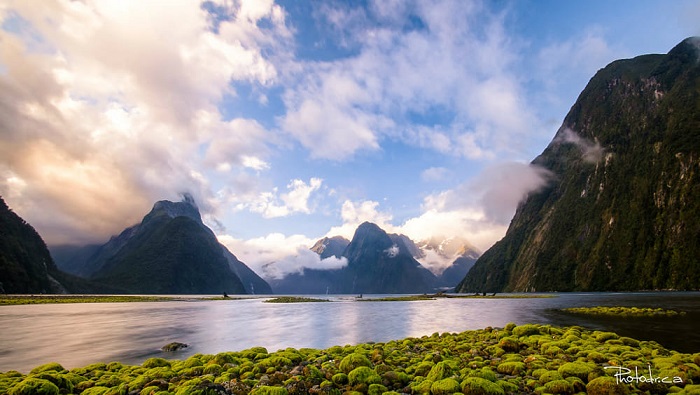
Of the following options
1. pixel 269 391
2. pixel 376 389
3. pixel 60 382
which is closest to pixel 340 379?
pixel 376 389

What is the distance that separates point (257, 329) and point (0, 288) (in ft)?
667

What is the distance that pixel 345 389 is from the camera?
55.8 feet

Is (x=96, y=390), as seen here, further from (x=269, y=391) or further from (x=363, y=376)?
(x=363, y=376)

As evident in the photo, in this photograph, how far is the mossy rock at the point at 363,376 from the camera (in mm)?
17578

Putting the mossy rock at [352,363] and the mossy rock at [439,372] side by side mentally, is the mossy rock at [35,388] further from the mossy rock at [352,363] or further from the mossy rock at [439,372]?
the mossy rock at [439,372]

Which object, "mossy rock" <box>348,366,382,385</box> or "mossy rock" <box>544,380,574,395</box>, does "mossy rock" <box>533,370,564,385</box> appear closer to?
"mossy rock" <box>544,380,574,395</box>

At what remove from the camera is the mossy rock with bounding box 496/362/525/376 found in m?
19.5

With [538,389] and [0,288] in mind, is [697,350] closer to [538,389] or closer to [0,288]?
[538,389]

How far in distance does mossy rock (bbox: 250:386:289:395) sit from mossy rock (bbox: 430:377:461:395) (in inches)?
258

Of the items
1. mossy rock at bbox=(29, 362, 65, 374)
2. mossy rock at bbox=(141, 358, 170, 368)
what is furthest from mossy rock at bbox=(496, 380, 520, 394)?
mossy rock at bbox=(29, 362, 65, 374)

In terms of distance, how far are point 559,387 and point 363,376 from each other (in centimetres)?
879

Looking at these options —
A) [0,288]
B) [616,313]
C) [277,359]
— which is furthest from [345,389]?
[0,288]

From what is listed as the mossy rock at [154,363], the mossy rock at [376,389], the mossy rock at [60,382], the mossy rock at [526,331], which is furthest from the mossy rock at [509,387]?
the mossy rock at [60,382]

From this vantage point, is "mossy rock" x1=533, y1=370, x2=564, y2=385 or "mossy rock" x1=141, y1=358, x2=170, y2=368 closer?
"mossy rock" x1=533, y1=370, x2=564, y2=385
